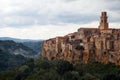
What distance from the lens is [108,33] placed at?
274ft

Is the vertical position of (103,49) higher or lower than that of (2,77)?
higher

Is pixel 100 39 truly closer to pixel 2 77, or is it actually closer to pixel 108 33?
pixel 108 33

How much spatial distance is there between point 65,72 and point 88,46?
433 inches

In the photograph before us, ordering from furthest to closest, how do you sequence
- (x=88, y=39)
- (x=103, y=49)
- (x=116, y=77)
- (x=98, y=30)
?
(x=98, y=30) < (x=88, y=39) < (x=103, y=49) < (x=116, y=77)

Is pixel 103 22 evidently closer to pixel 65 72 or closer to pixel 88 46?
pixel 88 46

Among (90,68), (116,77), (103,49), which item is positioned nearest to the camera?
(116,77)

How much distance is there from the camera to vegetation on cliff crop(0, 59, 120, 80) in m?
64.0

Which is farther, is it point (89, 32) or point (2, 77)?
point (89, 32)

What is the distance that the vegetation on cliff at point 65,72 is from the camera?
63969 mm

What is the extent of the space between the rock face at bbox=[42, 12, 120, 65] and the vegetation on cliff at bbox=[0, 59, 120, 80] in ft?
9.19

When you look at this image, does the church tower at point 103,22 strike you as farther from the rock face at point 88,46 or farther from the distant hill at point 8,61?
the distant hill at point 8,61

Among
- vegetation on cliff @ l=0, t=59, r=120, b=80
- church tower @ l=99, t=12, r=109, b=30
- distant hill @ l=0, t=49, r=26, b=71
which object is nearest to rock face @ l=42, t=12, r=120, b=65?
church tower @ l=99, t=12, r=109, b=30

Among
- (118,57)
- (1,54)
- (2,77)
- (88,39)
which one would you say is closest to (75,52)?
(88,39)

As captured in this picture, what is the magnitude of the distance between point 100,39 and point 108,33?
258 inches
